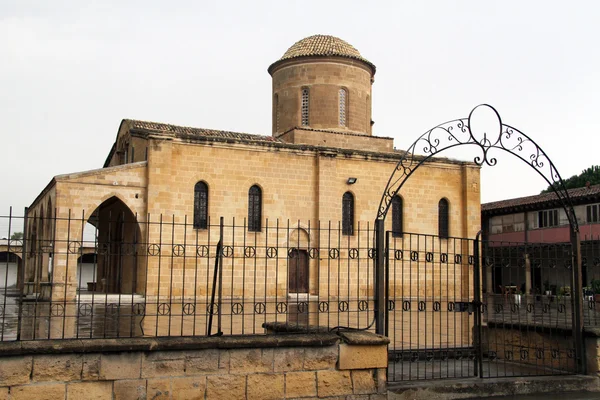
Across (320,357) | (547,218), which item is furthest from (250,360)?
(547,218)

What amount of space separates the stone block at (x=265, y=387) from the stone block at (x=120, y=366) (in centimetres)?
106

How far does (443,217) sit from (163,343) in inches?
880

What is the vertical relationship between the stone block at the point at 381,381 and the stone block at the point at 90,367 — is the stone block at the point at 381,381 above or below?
below

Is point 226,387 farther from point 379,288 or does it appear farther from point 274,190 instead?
point 274,190

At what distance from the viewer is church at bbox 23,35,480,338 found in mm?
21234

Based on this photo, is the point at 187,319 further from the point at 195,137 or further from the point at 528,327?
the point at 195,137

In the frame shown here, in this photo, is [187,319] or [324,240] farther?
[324,240]

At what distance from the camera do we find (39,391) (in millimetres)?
5387

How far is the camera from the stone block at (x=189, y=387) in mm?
5855

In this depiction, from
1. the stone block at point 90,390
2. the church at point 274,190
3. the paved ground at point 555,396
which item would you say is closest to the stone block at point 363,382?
the paved ground at point 555,396

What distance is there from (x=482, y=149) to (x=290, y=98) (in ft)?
64.8

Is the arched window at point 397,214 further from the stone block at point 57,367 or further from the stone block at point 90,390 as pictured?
the stone block at point 57,367

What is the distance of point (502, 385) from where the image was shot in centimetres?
732

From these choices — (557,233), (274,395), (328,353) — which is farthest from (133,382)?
(557,233)
